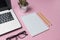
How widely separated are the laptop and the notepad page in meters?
0.08

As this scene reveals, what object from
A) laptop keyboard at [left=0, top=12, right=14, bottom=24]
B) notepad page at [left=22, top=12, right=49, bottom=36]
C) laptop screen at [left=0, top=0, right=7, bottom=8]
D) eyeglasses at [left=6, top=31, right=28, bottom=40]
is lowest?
eyeglasses at [left=6, top=31, right=28, bottom=40]

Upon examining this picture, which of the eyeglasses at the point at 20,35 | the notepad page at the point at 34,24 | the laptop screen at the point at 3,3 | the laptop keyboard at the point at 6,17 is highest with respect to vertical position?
the laptop screen at the point at 3,3

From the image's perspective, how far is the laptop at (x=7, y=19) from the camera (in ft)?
2.55

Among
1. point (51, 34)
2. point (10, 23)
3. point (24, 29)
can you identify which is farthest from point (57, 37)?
point (10, 23)

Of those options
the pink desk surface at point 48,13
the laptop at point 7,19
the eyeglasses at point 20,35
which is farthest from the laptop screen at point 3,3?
the eyeglasses at point 20,35

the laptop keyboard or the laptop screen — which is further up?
the laptop screen

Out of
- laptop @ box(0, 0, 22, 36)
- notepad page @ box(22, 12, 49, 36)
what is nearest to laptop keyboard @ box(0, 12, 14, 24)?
laptop @ box(0, 0, 22, 36)

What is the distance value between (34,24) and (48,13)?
19 centimetres

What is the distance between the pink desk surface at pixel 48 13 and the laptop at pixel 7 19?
0.04 metres

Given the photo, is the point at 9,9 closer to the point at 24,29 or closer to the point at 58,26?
the point at 24,29

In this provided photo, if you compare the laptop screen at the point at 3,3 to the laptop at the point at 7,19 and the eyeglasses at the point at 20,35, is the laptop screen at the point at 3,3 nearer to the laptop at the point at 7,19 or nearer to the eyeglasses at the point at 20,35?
the laptop at the point at 7,19

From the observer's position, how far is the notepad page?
2.63ft

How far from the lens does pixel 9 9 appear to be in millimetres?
887

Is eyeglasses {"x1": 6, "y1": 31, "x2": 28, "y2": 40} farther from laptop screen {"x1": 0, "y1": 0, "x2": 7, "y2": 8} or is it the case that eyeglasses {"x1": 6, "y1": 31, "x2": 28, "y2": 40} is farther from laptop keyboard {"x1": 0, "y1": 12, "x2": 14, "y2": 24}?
laptop screen {"x1": 0, "y1": 0, "x2": 7, "y2": 8}
